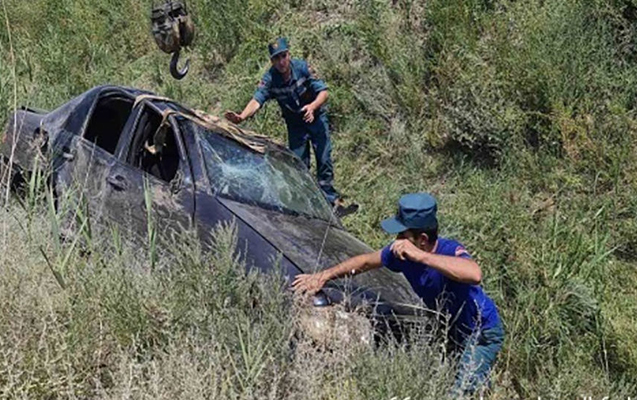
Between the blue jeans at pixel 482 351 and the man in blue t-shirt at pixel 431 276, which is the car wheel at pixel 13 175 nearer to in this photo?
the man in blue t-shirt at pixel 431 276

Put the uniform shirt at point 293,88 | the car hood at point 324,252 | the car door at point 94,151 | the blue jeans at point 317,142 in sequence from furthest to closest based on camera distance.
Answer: the blue jeans at point 317,142 < the uniform shirt at point 293,88 < the car door at point 94,151 < the car hood at point 324,252

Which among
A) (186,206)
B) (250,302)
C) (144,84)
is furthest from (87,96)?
(144,84)

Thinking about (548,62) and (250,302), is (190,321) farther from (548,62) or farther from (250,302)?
(548,62)

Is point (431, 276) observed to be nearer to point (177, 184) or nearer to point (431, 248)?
point (431, 248)

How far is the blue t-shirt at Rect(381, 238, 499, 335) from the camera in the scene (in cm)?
407

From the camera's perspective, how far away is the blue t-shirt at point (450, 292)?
160 inches

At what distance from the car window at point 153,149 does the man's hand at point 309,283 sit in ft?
6.22

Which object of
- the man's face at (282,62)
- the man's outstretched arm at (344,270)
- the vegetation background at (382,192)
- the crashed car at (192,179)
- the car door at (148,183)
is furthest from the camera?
the man's face at (282,62)

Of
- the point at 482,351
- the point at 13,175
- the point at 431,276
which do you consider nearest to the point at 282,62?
the point at 13,175

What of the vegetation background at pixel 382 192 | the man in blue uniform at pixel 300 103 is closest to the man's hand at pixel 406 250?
the vegetation background at pixel 382 192

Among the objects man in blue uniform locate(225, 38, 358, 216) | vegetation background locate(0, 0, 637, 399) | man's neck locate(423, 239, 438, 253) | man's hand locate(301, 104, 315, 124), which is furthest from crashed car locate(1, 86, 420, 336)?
man in blue uniform locate(225, 38, 358, 216)

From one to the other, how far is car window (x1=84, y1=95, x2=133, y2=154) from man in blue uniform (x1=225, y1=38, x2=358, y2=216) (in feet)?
3.64

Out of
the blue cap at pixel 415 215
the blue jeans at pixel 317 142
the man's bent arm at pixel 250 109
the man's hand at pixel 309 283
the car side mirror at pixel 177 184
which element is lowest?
the blue jeans at pixel 317 142

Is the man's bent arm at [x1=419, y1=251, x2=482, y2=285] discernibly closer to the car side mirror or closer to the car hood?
the car hood
